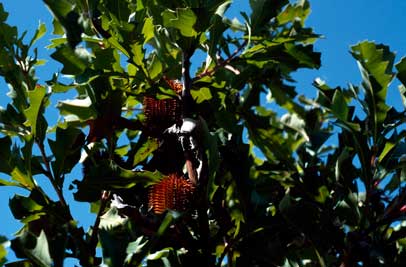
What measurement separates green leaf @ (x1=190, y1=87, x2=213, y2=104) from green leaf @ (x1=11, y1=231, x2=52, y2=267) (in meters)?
0.67

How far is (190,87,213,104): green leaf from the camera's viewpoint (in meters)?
1.69

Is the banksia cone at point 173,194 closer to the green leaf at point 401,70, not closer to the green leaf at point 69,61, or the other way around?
the green leaf at point 69,61

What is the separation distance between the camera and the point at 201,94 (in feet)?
5.57

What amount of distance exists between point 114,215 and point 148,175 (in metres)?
0.12

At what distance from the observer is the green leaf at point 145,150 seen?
1650 mm

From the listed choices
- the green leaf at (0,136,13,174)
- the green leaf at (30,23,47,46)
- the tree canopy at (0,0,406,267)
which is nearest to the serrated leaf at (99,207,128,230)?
the tree canopy at (0,0,406,267)

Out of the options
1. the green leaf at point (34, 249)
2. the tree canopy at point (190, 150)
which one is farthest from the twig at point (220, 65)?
the green leaf at point (34, 249)

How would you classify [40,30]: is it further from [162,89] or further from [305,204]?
[305,204]

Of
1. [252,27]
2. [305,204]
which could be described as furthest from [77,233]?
[252,27]

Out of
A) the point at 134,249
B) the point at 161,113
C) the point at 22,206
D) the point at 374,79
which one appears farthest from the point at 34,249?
the point at 374,79

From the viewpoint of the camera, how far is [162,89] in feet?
5.12

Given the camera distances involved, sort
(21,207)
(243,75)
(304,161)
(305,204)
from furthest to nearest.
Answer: (304,161) → (243,75) → (305,204) → (21,207)

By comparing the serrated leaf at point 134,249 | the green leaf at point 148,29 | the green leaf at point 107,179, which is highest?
the green leaf at point 148,29

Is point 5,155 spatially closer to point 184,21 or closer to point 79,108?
point 79,108
